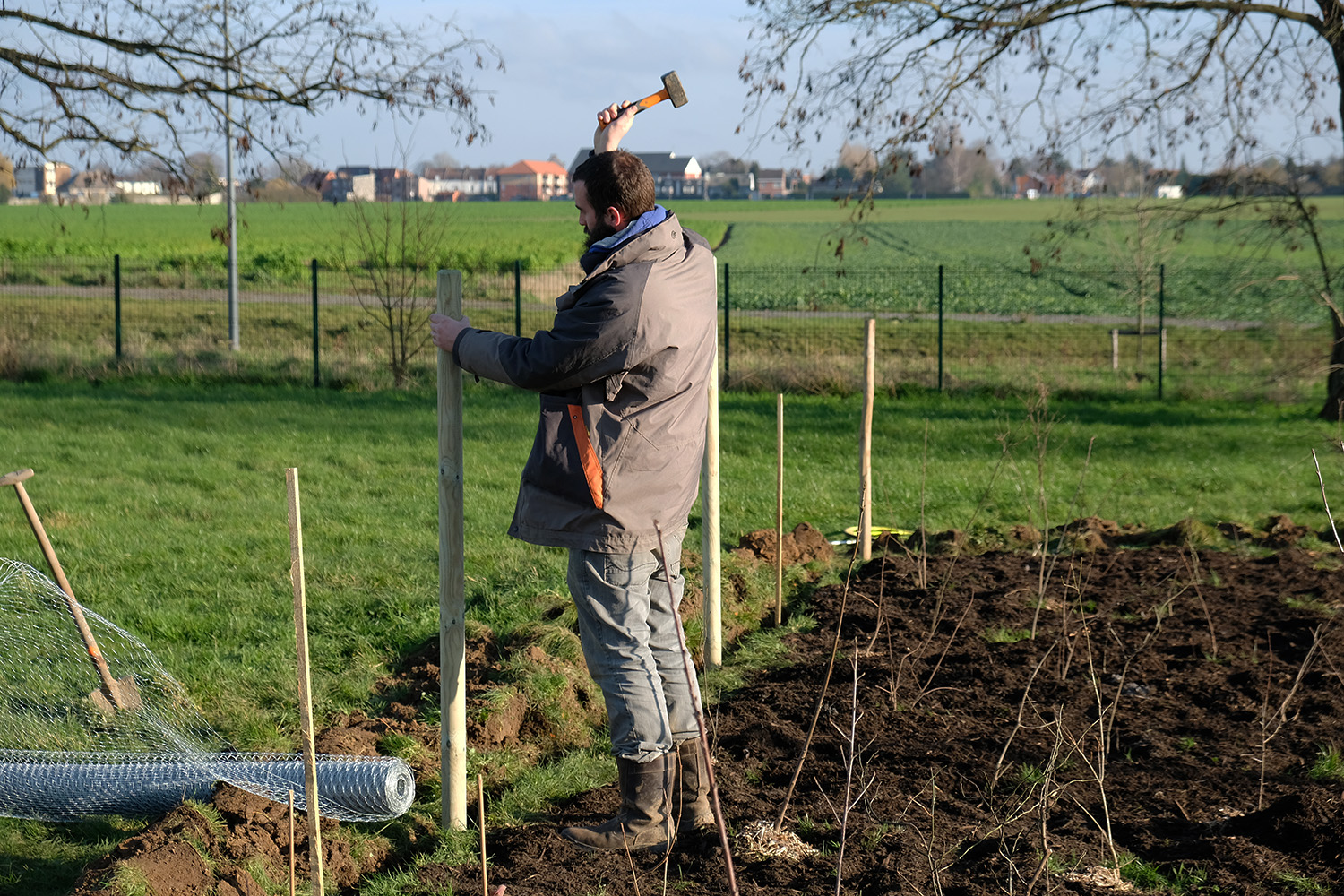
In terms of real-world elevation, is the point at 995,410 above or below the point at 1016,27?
below

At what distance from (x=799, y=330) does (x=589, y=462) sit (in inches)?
773

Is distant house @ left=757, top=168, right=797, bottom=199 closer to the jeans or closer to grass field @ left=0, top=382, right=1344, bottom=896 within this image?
grass field @ left=0, top=382, right=1344, bottom=896

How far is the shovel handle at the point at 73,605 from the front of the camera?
Answer: 155 inches

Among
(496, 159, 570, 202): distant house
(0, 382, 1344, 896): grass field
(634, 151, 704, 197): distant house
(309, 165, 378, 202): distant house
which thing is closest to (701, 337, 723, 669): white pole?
(0, 382, 1344, 896): grass field

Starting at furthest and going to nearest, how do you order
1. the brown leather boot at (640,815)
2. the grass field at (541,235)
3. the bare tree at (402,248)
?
the grass field at (541,235), the bare tree at (402,248), the brown leather boot at (640,815)

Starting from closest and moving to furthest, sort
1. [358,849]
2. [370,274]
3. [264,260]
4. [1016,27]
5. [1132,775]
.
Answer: [358,849], [1132,775], [1016,27], [370,274], [264,260]

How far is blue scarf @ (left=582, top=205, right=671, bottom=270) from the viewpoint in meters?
3.15

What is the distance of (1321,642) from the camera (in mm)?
5102

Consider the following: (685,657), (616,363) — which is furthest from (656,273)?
(685,657)

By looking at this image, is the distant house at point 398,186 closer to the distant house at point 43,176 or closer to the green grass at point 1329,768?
the distant house at point 43,176

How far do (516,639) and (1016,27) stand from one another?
27.9ft

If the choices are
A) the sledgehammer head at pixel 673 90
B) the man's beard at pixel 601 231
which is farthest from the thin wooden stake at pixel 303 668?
the sledgehammer head at pixel 673 90

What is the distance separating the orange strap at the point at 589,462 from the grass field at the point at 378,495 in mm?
1267

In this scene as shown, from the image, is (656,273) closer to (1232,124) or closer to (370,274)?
(1232,124)
